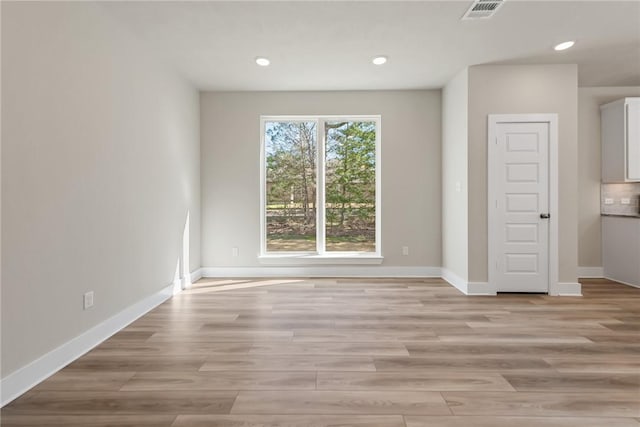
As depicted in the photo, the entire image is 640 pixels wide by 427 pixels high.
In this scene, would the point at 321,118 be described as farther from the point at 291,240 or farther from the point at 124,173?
the point at 124,173

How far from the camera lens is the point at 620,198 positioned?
5.26 metres

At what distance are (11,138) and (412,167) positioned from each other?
454 centimetres

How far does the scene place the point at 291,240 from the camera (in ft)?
18.7

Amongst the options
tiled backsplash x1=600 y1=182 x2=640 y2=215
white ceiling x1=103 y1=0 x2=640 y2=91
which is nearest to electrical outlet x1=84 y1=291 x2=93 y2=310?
white ceiling x1=103 y1=0 x2=640 y2=91

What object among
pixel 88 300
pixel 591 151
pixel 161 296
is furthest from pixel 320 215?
pixel 591 151

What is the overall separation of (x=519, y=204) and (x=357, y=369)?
10.3 ft

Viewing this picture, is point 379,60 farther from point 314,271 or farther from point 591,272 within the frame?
point 591,272

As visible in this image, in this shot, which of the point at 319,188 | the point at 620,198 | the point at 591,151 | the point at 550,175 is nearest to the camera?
the point at 550,175

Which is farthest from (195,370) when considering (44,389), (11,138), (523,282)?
(523,282)

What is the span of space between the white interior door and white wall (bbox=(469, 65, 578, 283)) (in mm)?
142

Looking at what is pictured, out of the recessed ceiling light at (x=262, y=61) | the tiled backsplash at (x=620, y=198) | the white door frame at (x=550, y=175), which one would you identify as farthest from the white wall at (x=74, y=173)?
the tiled backsplash at (x=620, y=198)

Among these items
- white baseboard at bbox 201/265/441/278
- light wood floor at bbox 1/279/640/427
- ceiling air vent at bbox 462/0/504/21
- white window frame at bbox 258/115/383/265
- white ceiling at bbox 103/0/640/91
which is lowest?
light wood floor at bbox 1/279/640/427

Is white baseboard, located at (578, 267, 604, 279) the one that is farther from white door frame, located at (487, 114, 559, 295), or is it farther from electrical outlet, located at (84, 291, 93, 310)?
electrical outlet, located at (84, 291, 93, 310)

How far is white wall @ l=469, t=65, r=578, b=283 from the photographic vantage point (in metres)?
4.45
